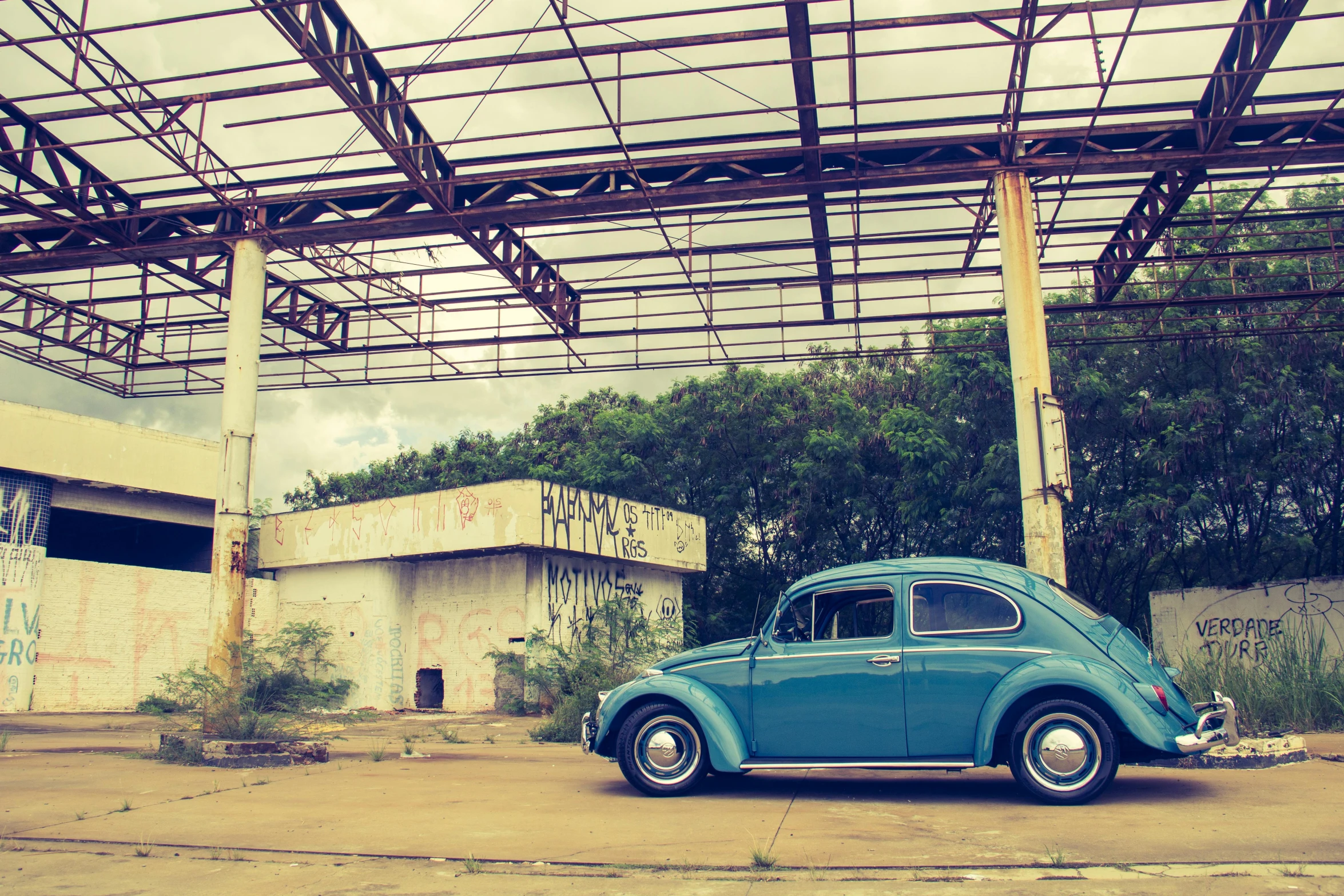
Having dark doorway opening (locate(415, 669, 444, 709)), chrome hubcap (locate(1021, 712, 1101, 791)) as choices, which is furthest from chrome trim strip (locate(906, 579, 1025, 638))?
dark doorway opening (locate(415, 669, 444, 709))

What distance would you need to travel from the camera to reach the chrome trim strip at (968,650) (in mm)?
6316

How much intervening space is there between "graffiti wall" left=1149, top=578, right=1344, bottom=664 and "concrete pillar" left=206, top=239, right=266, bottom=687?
49.0 feet

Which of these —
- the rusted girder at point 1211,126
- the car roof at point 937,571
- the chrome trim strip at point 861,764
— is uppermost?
the rusted girder at point 1211,126

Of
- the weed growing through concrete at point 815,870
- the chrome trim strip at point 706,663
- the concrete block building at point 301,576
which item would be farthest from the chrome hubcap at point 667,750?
the concrete block building at point 301,576

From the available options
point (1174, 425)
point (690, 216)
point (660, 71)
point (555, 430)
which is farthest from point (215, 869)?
point (555, 430)

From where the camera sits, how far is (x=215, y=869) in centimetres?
501

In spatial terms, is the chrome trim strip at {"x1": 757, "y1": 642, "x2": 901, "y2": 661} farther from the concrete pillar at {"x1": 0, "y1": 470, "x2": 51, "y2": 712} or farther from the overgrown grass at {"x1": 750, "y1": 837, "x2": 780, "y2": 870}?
the concrete pillar at {"x1": 0, "y1": 470, "x2": 51, "y2": 712}

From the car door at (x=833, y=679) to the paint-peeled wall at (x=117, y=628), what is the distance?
1379 centimetres

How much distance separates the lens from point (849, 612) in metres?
6.98

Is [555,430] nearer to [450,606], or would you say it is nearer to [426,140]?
[450,606]

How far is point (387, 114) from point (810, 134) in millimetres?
5768

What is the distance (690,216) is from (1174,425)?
42.1ft

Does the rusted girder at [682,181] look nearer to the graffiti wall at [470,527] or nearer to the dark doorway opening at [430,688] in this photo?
the graffiti wall at [470,527]

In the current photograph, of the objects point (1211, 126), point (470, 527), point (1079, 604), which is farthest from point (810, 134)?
point (470, 527)
